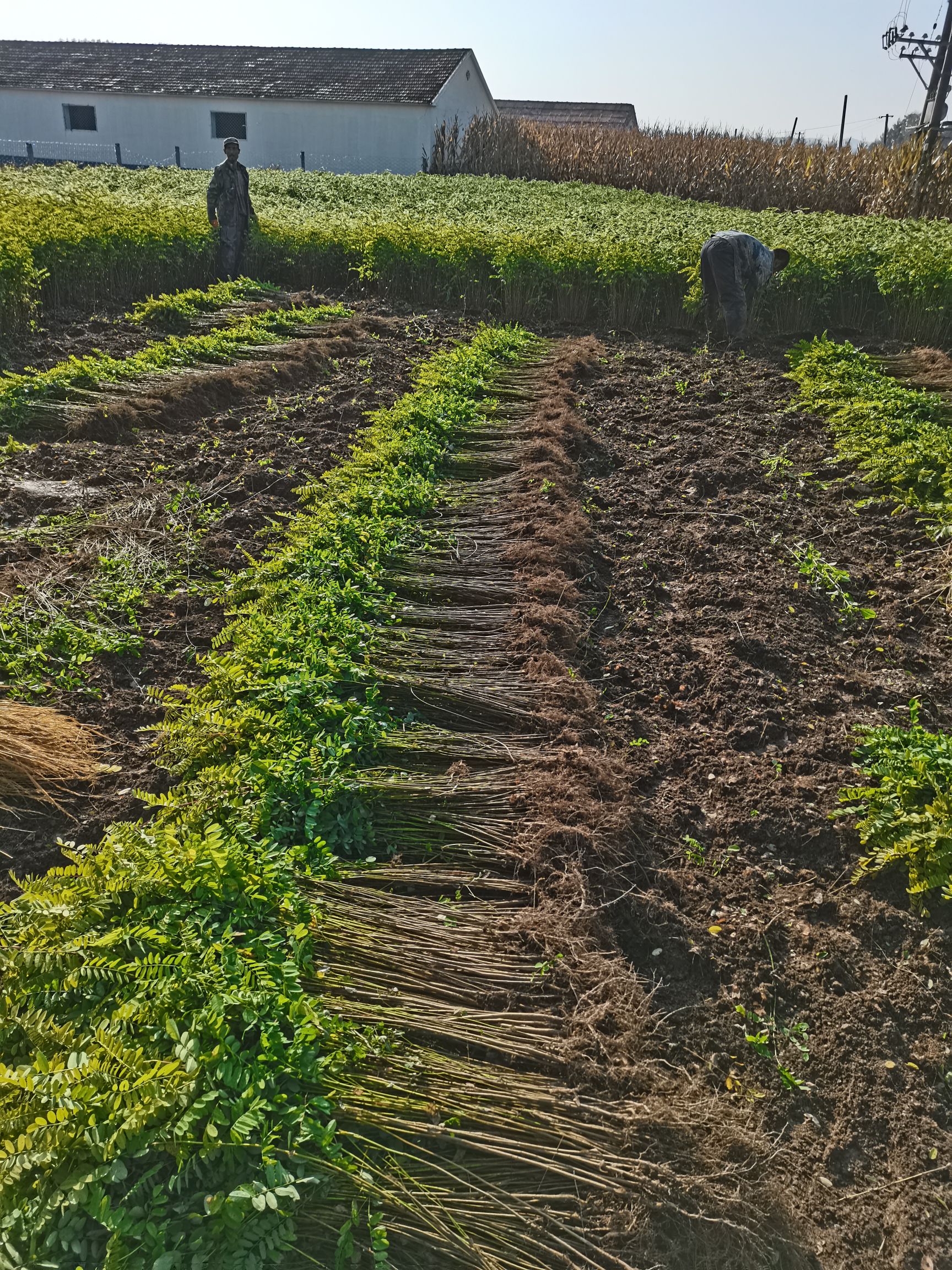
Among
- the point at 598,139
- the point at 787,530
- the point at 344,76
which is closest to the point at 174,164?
the point at 344,76

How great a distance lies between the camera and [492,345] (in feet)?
36.1

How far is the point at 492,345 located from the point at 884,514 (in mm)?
5779

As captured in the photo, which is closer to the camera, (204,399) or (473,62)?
(204,399)

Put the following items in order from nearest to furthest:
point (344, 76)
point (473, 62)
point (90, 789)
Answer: point (90, 789)
point (344, 76)
point (473, 62)

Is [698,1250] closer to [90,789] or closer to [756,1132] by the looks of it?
[756,1132]

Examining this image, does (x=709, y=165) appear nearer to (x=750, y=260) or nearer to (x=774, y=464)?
(x=750, y=260)

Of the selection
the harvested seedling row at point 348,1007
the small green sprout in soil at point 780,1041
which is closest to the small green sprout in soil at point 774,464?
the harvested seedling row at point 348,1007

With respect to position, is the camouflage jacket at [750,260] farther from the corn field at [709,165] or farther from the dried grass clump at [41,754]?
the dried grass clump at [41,754]

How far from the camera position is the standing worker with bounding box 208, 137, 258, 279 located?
13.7m

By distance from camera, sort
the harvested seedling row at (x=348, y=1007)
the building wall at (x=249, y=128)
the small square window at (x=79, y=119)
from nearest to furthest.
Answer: the harvested seedling row at (x=348, y=1007) → the building wall at (x=249, y=128) → the small square window at (x=79, y=119)

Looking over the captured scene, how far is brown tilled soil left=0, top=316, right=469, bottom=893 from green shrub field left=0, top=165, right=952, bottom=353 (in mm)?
2963

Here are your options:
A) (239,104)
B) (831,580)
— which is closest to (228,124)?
(239,104)

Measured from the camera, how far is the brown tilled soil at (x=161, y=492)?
3.99 m

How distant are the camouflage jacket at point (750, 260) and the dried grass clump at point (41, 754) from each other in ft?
32.5
